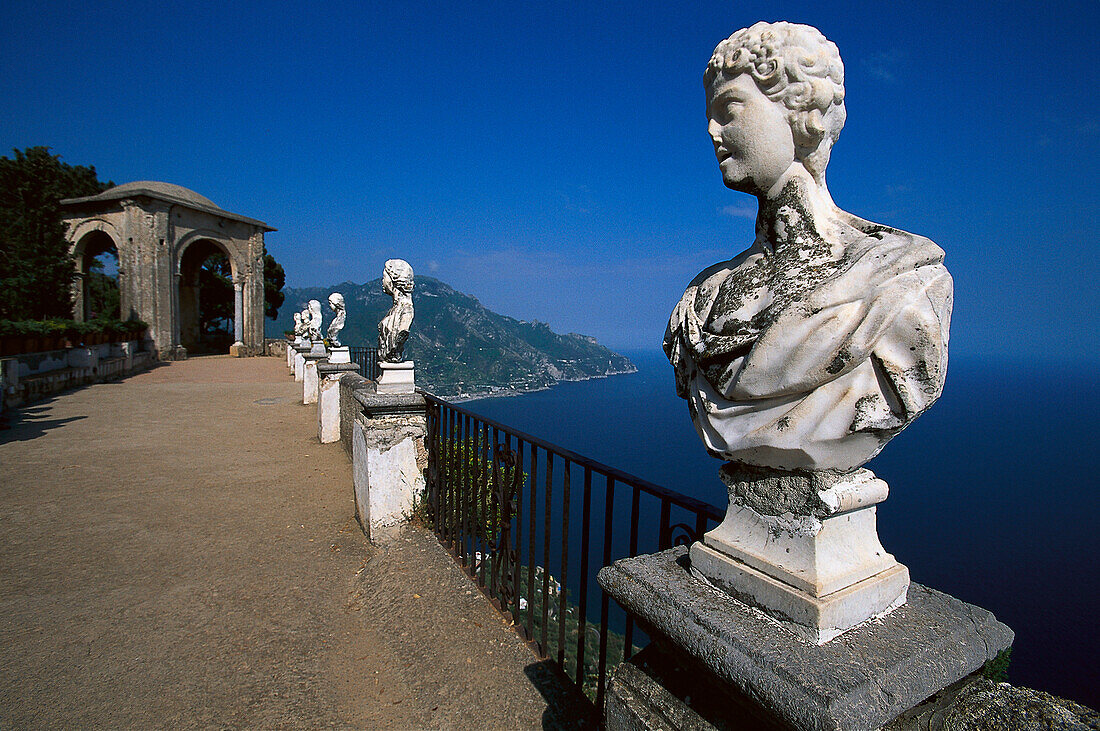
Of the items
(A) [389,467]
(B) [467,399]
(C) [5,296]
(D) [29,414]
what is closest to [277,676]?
(A) [389,467]

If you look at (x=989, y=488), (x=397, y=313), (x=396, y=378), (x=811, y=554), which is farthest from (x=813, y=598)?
(x=989, y=488)

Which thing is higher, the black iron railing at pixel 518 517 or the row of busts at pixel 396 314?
the row of busts at pixel 396 314

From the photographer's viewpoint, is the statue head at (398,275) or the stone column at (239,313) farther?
the stone column at (239,313)

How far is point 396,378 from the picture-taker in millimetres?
4461

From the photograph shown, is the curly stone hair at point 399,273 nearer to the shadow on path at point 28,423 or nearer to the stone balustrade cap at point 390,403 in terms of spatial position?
the stone balustrade cap at point 390,403

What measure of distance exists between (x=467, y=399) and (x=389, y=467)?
1412 inches

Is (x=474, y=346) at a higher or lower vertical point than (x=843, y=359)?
lower

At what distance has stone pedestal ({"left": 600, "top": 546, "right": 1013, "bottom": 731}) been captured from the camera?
100 centimetres

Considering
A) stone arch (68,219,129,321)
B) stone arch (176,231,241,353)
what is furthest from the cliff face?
stone arch (68,219,129,321)

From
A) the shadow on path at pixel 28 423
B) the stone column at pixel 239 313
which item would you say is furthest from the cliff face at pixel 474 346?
the shadow on path at pixel 28 423

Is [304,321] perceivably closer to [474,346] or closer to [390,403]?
[390,403]

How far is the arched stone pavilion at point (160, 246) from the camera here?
68.1 ft

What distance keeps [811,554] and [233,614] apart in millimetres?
3484

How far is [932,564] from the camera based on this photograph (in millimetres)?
22547
